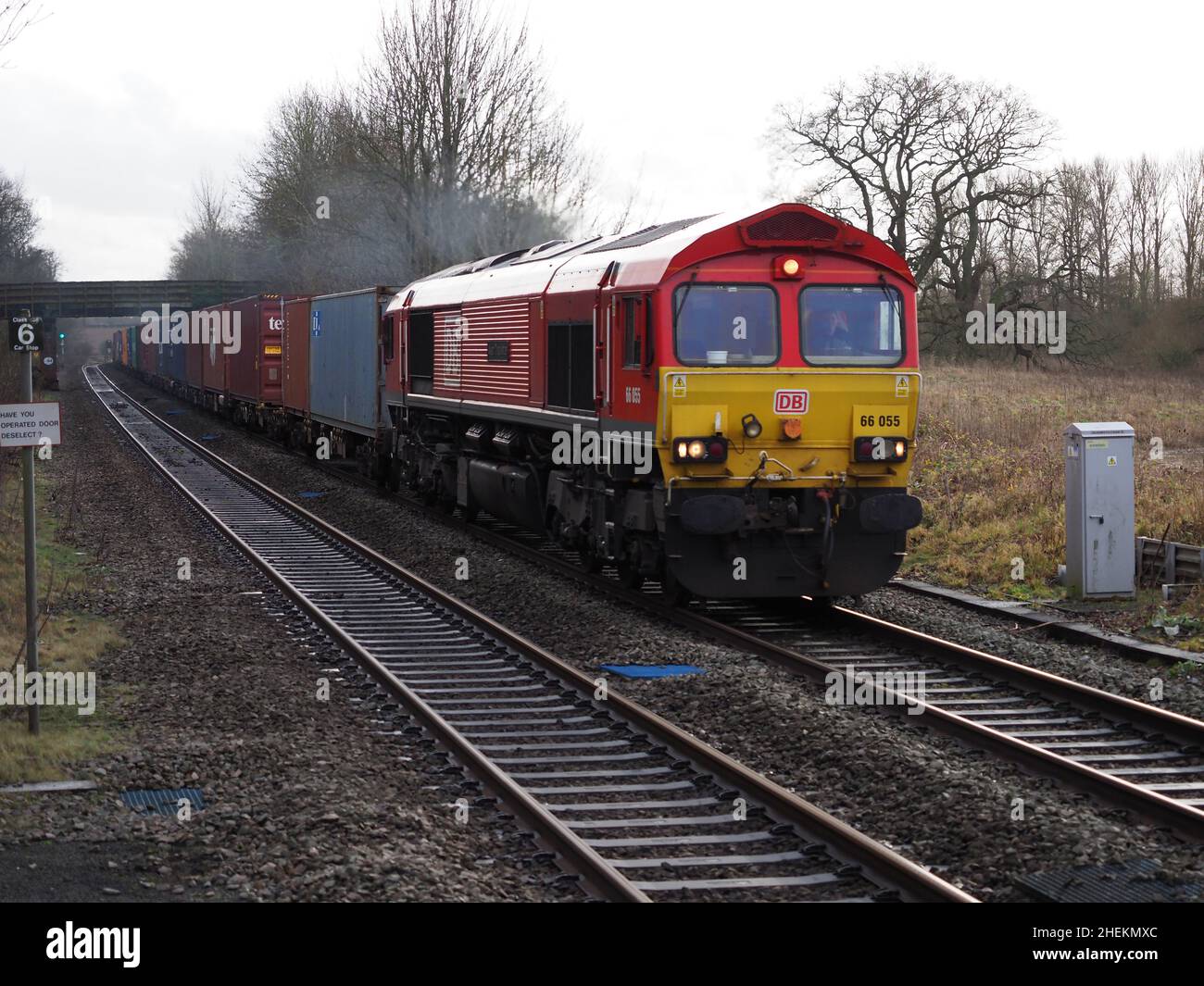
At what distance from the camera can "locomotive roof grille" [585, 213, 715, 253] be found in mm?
12844

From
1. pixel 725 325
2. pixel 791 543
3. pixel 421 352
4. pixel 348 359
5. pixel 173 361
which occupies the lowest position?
pixel 791 543

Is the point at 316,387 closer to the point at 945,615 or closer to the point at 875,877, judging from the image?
the point at 945,615

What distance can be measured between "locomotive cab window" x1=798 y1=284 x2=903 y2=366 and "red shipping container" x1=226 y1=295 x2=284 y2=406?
22560mm

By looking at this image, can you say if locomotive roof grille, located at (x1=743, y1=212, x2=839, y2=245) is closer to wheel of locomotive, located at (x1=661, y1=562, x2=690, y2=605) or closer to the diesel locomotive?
the diesel locomotive

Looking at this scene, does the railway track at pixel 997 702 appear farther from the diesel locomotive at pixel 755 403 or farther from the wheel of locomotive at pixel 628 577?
the diesel locomotive at pixel 755 403

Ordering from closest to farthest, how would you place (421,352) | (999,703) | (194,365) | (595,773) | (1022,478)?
(595,773) → (999,703) → (1022,478) → (421,352) → (194,365)

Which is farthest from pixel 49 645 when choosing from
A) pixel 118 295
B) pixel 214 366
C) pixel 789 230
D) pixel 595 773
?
pixel 118 295

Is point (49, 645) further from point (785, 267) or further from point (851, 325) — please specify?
point (851, 325)

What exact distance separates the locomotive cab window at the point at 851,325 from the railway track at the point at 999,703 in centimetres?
220

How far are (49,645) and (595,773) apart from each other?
211 inches

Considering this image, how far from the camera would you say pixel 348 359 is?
83.3ft

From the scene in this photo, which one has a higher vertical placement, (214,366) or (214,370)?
(214,366)

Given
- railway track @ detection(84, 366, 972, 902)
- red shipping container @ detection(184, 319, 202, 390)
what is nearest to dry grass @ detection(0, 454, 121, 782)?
railway track @ detection(84, 366, 972, 902)

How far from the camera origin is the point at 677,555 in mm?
11734
